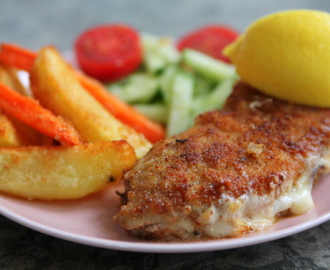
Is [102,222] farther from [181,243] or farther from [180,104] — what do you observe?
[180,104]

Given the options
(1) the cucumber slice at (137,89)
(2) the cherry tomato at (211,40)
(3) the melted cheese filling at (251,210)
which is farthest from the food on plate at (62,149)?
(2) the cherry tomato at (211,40)

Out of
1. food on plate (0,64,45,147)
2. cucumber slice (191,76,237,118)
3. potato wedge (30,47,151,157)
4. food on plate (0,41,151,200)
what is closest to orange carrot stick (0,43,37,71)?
potato wedge (30,47,151,157)

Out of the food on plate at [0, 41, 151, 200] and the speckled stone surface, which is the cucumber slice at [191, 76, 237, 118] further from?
the speckled stone surface

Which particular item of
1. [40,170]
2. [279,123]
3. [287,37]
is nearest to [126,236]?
[40,170]

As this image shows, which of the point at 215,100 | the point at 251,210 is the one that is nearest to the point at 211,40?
the point at 215,100

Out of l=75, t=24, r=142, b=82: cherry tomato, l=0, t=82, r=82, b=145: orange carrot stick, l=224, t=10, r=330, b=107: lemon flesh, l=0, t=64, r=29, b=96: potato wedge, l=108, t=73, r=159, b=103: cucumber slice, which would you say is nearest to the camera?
l=0, t=82, r=82, b=145: orange carrot stick

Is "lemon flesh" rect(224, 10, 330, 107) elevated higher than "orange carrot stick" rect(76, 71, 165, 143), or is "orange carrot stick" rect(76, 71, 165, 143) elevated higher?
"lemon flesh" rect(224, 10, 330, 107)
